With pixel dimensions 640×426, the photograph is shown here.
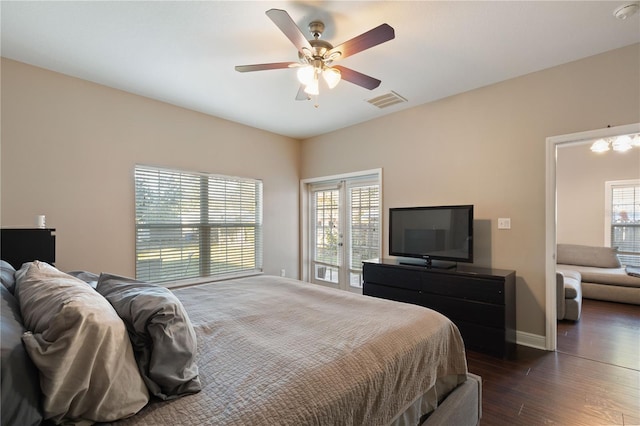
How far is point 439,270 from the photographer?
3076 millimetres

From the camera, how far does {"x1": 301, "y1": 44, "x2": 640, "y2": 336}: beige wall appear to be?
2.64 meters

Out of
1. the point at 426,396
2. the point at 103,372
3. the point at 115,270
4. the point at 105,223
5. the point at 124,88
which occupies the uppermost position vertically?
the point at 124,88

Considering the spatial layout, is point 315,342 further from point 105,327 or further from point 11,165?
point 11,165

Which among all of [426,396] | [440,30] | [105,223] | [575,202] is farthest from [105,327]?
[575,202]

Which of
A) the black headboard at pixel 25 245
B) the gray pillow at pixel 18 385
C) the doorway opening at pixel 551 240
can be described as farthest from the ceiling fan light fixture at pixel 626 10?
the black headboard at pixel 25 245

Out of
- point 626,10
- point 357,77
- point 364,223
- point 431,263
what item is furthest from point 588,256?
point 357,77

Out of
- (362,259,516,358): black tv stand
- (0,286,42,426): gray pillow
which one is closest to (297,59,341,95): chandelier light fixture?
(0,286,42,426): gray pillow

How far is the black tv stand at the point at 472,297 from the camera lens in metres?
2.72

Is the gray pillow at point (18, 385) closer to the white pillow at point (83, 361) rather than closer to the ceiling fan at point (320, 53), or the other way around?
the white pillow at point (83, 361)

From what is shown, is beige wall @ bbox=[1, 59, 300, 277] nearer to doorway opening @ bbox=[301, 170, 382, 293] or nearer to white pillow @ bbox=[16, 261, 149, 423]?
doorway opening @ bbox=[301, 170, 382, 293]

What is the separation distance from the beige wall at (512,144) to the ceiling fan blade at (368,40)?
2005 mm

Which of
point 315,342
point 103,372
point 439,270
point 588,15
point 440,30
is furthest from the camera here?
point 439,270

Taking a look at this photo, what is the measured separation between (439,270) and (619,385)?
1.50m

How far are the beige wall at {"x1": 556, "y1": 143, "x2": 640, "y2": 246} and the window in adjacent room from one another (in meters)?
0.09
